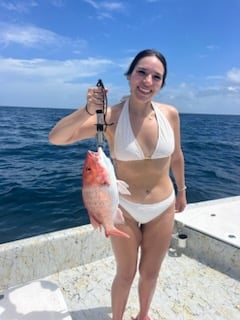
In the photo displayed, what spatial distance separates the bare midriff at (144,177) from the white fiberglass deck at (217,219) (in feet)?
6.09

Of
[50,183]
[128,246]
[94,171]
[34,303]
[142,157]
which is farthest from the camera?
[50,183]

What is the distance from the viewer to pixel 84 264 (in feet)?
13.1

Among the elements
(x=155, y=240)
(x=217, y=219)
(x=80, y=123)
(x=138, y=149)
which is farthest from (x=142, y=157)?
(x=217, y=219)

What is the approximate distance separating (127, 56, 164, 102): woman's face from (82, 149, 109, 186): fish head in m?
0.64

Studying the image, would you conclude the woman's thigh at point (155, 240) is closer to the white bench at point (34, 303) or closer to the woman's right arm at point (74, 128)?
the white bench at point (34, 303)

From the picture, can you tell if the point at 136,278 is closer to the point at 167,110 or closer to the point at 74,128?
the point at 167,110

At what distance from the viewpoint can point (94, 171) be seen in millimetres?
1820

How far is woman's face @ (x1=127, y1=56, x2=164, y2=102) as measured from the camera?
2223 millimetres

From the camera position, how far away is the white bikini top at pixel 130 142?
7.52 ft

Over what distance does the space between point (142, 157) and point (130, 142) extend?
14 centimetres

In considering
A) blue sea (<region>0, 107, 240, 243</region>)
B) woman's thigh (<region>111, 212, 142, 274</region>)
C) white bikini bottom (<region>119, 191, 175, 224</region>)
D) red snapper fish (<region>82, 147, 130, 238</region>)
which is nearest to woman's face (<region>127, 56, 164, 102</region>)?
red snapper fish (<region>82, 147, 130, 238</region>)

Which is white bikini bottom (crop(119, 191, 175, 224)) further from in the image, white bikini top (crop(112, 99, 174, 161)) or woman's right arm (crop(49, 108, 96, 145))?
woman's right arm (crop(49, 108, 96, 145))

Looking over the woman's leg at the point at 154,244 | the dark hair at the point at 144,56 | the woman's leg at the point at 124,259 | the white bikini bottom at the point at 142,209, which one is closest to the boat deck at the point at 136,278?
the woman's leg at the point at 124,259

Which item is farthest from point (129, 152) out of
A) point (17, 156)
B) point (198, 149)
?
point (198, 149)
